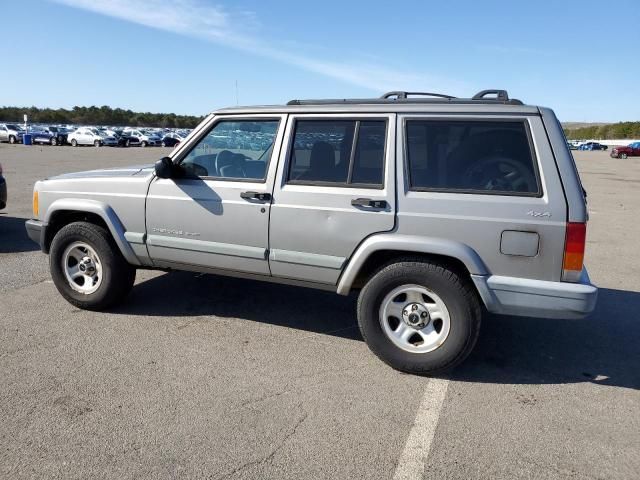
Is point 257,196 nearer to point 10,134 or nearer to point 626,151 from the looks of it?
point 10,134

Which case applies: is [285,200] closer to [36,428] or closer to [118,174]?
[118,174]

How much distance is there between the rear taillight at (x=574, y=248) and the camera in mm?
3334

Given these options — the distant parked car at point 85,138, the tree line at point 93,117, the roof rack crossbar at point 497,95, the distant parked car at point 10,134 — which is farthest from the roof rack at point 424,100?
the tree line at point 93,117

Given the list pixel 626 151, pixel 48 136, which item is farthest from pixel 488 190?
pixel 626 151

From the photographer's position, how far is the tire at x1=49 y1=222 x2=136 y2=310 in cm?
462

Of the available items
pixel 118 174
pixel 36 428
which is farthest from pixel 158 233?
pixel 36 428

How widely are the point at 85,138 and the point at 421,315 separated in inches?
1829

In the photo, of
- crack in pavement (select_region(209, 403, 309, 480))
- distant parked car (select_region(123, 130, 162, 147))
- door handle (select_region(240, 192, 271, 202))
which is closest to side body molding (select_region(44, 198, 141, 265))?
door handle (select_region(240, 192, 271, 202))

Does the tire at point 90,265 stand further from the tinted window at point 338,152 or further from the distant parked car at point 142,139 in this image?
the distant parked car at point 142,139

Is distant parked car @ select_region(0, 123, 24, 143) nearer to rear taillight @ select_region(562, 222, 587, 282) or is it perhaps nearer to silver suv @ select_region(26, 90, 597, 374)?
silver suv @ select_region(26, 90, 597, 374)

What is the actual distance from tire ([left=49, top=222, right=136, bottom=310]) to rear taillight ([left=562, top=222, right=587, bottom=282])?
3.68m

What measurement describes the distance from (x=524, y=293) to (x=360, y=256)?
1156 millimetres

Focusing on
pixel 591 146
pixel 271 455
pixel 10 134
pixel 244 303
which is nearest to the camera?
pixel 271 455

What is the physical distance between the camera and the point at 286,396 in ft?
11.1
